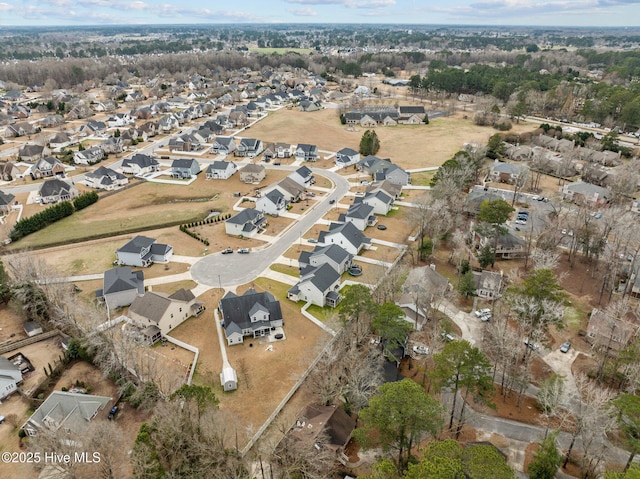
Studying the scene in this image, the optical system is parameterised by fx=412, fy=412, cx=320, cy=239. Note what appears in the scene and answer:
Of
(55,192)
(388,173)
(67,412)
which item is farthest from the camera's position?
(388,173)

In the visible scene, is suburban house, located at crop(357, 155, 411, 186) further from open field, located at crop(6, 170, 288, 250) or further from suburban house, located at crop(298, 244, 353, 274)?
suburban house, located at crop(298, 244, 353, 274)

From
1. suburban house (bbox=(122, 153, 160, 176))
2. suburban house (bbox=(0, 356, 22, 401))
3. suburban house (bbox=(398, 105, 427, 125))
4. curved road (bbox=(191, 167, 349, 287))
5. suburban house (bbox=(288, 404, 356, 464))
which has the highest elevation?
suburban house (bbox=(398, 105, 427, 125))

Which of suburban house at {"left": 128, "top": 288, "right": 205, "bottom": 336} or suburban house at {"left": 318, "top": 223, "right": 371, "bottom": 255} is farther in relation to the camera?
suburban house at {"left": 318, "top": 223, "right": 371, "bottom": 255}

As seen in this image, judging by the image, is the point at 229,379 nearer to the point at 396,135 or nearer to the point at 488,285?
the point at 488,285

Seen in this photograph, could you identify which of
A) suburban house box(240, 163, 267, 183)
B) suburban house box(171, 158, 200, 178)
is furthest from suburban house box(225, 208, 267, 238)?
suburban house box(171, 158, 200, 178)

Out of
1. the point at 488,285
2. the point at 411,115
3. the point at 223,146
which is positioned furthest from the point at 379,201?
the point at 411,115

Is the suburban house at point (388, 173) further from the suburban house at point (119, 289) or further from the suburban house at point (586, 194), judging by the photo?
the suburban house at point (119, 289)

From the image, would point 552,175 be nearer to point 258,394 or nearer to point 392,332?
point 392,332
